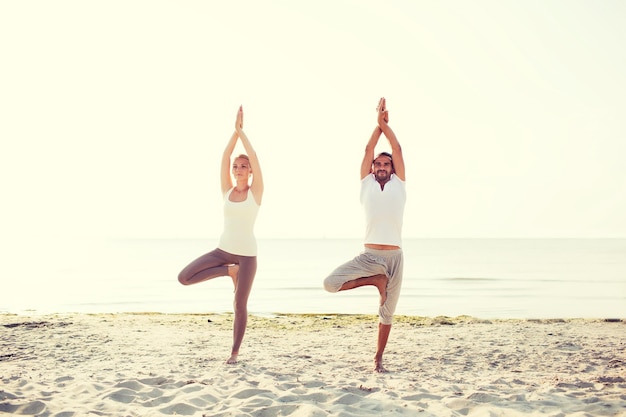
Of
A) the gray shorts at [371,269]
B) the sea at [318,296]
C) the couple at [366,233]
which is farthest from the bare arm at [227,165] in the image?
the sea at [318,296]

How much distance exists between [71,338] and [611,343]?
749cm

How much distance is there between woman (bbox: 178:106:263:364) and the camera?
6.21 m

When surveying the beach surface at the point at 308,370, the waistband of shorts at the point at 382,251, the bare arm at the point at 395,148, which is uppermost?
the bare arm at the point at 395,148

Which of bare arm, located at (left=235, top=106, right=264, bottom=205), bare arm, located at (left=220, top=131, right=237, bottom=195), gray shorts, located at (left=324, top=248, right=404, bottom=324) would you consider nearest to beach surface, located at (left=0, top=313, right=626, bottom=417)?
gray shorts, located at (left=324, top=248, right=404, bottom=324)

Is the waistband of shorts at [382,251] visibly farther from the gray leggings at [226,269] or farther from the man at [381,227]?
the gray leggings at [226,269]

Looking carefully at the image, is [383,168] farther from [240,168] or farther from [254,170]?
[240,168]

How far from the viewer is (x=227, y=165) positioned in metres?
6.52

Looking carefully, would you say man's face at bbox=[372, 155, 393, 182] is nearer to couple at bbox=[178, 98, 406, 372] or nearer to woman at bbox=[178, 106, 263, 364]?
couple at bbox=[178, 98, 406, 372]

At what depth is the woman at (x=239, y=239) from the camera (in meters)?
6.21

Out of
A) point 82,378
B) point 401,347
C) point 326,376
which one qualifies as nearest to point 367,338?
point 401,347

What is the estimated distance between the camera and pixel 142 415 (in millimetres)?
4387

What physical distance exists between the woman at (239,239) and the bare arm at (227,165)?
11 cm

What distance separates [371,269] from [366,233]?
39 cm

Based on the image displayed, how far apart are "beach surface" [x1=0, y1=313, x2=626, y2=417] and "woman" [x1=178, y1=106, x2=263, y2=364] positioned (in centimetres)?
97
